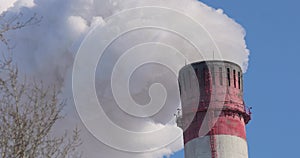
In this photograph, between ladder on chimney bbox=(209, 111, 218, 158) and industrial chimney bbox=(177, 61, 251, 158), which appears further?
industrial chimney bbox=(177, 61, 251, 158)

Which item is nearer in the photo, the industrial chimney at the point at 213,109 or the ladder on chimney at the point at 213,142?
the ladder on chimney at the point at 213,142

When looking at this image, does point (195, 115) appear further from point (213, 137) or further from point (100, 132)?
point (100, 132)

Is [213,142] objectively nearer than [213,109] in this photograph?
Yes

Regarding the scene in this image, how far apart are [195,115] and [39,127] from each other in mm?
45219

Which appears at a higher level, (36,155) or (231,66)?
(231,66)

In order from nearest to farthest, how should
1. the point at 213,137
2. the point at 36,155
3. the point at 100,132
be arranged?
the point at 36,155
the point at 100,132
the point at 213,137

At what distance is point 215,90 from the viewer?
62.8m

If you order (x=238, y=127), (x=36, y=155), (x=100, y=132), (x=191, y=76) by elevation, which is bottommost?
(x=36, y=155)

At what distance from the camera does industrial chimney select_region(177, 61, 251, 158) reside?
60.8 metres

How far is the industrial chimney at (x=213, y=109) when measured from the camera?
60.8 m

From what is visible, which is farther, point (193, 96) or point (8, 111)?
point (193, 96)

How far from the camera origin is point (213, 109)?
205ft

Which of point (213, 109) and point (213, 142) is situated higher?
point (213, 109)

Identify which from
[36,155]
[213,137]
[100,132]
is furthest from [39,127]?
[213,137]
